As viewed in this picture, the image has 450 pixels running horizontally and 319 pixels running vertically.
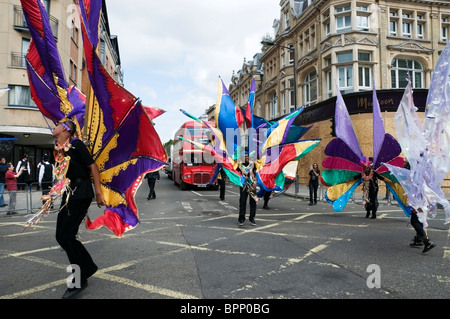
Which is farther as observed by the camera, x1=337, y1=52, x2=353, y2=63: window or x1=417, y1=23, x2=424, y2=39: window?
x1=417, y1=23, x2=424, y2=39: window

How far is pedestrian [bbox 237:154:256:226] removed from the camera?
7.64 metres

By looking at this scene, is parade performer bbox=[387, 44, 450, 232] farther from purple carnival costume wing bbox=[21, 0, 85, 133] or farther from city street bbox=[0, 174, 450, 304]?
purple carnival costume wing bbox=[21, 0, 85, 133]

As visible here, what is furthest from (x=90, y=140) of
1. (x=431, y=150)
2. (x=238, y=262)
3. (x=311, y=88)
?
(x=311, y=88)

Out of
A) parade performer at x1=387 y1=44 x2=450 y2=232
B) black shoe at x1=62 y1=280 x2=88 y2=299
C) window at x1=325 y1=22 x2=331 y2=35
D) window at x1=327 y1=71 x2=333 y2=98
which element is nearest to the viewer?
black shoe at x1=62 y1=280 x2=88 y2=299

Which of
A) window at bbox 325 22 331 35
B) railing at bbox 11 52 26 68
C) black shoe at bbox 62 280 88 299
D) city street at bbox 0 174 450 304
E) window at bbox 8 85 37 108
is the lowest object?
city street at bbox 0 174 450 304

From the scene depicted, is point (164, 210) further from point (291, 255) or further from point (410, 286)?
point (410, 286)

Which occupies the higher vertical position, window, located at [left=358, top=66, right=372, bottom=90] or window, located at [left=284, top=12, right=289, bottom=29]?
window, located at [left=284, top=12, right=289, bottom=29]

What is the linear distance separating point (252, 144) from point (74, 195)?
19.0 feet

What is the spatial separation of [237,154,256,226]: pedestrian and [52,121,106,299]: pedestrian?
4475mm

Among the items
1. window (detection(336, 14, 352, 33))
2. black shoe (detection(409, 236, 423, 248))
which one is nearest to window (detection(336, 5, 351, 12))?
window (detection(336, 14, 352, 33))

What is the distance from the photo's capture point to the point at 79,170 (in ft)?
11.7
